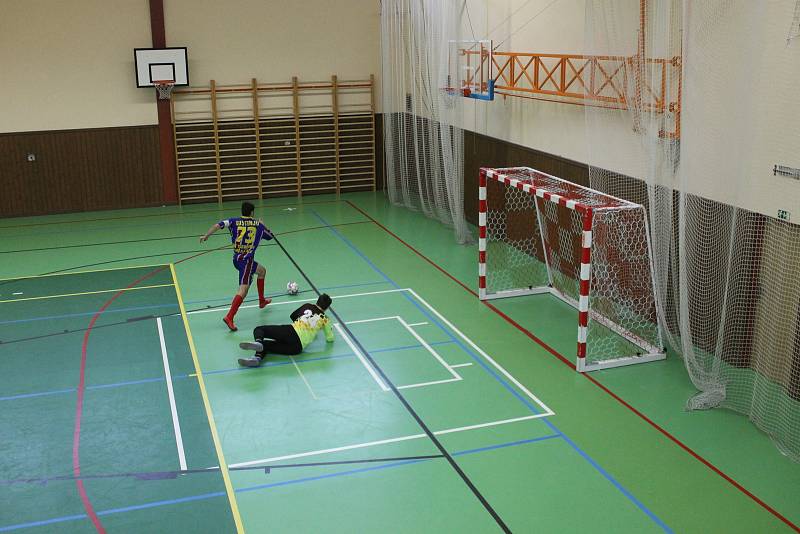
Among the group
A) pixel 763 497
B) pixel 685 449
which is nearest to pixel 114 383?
pixel 685 449

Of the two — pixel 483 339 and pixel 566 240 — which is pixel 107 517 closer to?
pixel 483 339

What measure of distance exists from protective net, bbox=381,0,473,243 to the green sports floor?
11.2 feet

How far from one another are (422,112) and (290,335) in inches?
353

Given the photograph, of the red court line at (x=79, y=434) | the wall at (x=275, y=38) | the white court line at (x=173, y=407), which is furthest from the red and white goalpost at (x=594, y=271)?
the wall at (x=275, y=38)

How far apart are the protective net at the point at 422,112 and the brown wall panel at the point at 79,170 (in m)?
5.94

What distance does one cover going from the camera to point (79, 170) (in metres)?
19.8

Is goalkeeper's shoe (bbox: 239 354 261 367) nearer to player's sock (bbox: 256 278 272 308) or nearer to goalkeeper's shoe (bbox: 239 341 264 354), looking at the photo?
goalkeeper's shoe (bbox: 239 341 264 354)

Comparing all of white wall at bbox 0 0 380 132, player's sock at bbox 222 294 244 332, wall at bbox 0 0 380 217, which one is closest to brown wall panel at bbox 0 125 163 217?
wall at bbox 0 0 380 217

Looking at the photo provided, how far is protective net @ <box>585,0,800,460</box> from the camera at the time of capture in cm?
920

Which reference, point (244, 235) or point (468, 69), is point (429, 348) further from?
point (468, 69)

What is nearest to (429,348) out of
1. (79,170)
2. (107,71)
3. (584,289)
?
(584,289)

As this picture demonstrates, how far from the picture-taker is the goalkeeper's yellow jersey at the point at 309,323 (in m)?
11.1

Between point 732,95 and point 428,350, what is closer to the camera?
point 732,95

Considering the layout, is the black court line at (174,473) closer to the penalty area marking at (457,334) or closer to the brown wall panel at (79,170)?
the penalty area marking at (457,334)
